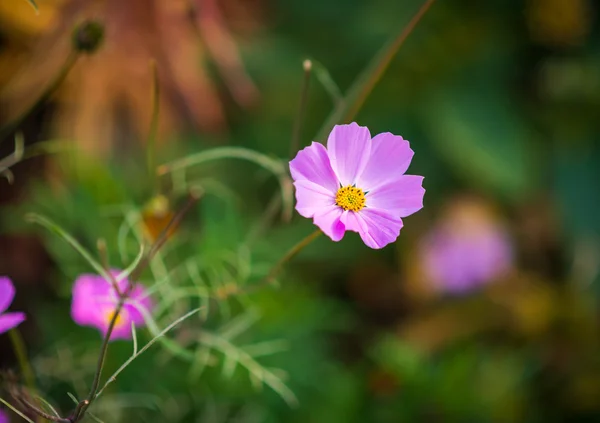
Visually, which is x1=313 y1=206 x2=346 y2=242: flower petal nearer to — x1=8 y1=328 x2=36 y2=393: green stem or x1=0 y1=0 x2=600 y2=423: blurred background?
x1=8 y1=328 x2=36 y2=393: green stem

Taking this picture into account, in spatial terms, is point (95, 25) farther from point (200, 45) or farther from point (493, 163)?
point (493, 163)

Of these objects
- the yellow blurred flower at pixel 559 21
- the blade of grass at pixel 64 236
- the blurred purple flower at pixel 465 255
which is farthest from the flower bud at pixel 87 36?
the yellow blurred flower at pixel 559 21

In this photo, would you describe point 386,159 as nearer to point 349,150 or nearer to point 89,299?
point 349,150

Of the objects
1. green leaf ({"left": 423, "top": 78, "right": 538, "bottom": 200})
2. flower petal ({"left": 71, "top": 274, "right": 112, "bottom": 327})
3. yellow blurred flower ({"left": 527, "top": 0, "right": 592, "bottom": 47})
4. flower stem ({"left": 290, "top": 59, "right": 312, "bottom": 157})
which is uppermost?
yellow blurred flower ({"left": 527, "top": 0, "right": 592, "bottom": 47})

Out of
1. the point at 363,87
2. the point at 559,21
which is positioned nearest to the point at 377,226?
the point at 363,87

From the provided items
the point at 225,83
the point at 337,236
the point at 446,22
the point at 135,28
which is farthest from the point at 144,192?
the point at 446,22

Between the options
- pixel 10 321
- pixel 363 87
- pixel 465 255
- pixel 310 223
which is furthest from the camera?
pixel 465 255

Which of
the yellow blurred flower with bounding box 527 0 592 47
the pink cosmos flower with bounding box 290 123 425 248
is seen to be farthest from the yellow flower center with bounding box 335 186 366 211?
the yellow blurred flower with bounding box 527 0 592 47
